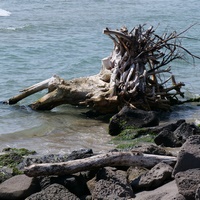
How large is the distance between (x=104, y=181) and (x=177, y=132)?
4.09 m

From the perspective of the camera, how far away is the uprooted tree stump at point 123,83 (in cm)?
1430

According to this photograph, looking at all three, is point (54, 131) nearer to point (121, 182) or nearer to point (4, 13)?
point (121, 182)

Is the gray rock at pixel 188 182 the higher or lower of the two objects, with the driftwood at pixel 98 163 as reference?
higher

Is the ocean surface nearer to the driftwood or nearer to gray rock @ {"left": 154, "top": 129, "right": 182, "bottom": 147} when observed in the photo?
gray rock @ {"left": 154, "top": 129, "right": 182, "bottom": 147}

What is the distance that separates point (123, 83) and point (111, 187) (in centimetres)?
645

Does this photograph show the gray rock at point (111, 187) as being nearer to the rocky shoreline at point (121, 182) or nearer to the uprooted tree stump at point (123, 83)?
the rocky shoreline at point (121, 182)

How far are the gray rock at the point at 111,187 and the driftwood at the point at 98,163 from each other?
21cm

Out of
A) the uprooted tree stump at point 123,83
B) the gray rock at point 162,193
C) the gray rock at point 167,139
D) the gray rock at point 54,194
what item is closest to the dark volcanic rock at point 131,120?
the uprooted tree stump at point 123,83

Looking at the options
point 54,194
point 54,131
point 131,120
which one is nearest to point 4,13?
point 54,131

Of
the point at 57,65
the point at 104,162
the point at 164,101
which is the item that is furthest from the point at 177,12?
the point at 104,162

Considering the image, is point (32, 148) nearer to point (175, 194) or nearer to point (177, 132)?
point (177, 132)

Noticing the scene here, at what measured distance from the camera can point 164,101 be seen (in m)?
15.0

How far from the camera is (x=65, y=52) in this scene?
23859 millimetres

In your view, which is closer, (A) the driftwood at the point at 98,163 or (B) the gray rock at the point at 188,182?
(B) the gray rock at the point at 188,182
